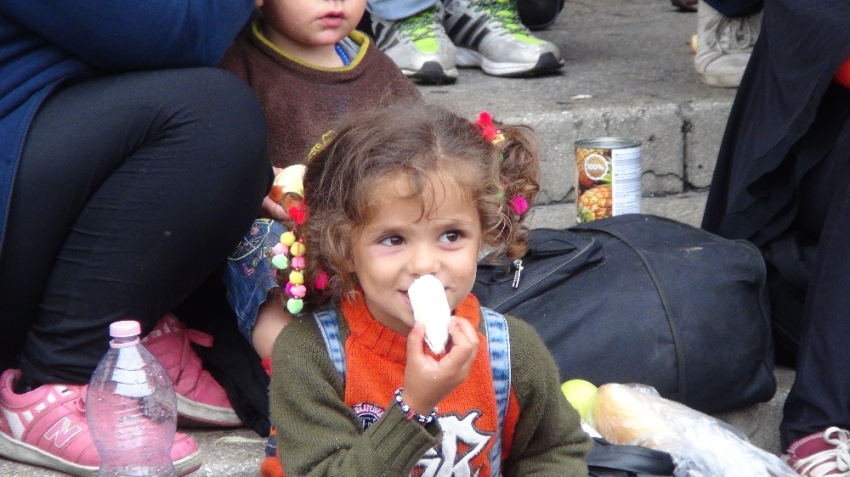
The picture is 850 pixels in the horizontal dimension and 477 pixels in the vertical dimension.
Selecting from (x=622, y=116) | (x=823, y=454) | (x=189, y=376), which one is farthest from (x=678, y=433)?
(x=622, y=116)

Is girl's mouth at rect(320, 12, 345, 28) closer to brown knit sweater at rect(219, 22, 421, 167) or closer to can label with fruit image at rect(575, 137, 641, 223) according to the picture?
brown knit sweater at rect(219, 22, 421, 167)

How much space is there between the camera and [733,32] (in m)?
3.29

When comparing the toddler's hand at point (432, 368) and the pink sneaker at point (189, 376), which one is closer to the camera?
the toddler's hand at point (432, 368)

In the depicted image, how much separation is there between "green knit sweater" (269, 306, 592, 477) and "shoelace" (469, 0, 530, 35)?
75.5 inches

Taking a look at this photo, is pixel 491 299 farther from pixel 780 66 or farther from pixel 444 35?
pixel 444 35

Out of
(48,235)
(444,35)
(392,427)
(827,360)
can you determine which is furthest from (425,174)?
(444,35)

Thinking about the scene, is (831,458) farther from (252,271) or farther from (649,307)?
(252,271)

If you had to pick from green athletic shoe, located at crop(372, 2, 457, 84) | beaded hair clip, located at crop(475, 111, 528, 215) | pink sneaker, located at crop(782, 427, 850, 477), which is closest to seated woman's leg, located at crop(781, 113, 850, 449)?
pink sneaker, located at crop(782, 427, 850, 477)

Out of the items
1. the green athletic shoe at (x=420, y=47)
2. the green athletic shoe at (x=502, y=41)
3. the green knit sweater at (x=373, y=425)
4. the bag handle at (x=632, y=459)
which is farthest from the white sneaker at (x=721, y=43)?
the green knit sweater at (x=373, y=425)

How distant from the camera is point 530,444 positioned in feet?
5.27

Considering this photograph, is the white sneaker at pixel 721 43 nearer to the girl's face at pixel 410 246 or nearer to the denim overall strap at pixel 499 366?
the denim overall strap at pixel 499 366

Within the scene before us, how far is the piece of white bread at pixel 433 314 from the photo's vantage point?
133cm

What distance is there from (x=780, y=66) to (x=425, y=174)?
121 centimetres

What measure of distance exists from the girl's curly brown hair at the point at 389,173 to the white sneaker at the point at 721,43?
1816mm
